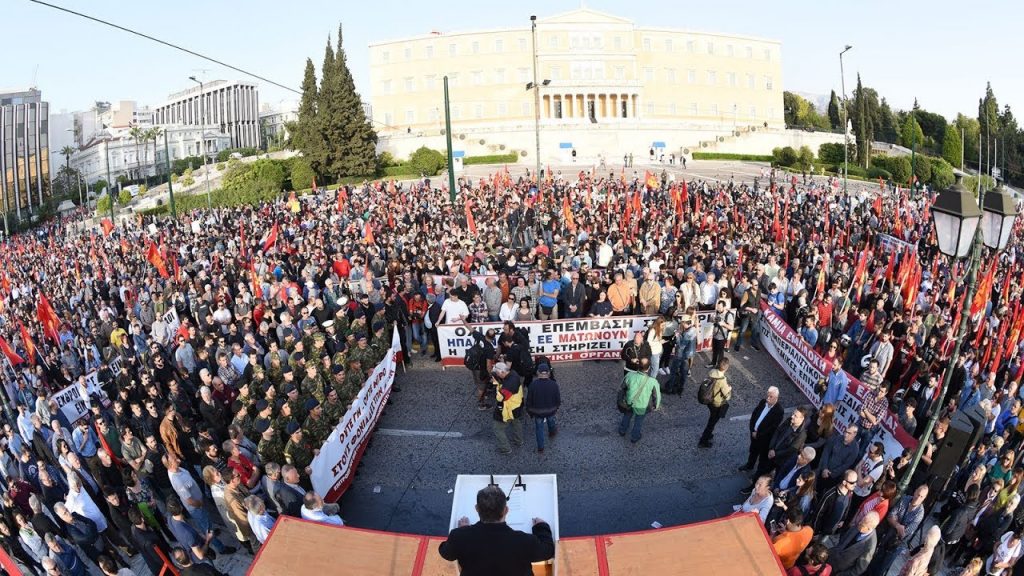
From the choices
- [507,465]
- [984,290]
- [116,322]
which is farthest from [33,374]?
[984,290]

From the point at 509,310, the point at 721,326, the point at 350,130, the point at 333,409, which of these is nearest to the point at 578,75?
the point at 350,130

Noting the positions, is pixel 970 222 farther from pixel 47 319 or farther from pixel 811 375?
pixel 47 319

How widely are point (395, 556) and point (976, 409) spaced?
575cm

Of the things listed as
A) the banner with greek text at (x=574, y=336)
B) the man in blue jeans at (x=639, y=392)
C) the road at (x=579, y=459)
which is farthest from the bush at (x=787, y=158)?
Result: the man in blue jeans at (x=639, y=392)

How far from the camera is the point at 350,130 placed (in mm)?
51031

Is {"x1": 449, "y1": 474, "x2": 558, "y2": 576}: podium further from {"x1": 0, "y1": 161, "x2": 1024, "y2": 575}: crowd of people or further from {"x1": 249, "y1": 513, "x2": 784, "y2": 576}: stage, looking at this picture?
{"x1": 0, "y1": 161, "x2": 1024, "y2": 575}: crowd of people

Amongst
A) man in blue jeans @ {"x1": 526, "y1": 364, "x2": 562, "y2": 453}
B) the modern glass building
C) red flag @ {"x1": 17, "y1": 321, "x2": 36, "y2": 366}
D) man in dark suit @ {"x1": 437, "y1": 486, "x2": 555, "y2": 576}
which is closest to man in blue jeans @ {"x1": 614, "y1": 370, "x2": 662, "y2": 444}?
man in blue jeans @ {"x1": 526, "y1": 364, "x2": 562, "y2": 453}

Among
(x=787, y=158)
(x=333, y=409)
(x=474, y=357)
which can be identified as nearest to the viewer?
(x=333, y=409)

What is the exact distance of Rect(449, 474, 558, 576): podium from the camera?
18.7 ft

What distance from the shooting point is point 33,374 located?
12109 mm

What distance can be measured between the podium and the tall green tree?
4842cm

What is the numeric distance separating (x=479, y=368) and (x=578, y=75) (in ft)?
244

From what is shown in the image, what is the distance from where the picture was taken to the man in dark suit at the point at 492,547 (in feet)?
12.2

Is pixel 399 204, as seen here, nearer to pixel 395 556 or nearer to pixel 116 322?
pixel 116 322
